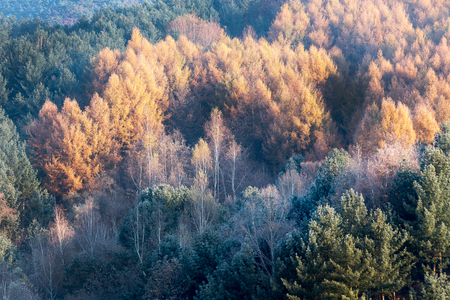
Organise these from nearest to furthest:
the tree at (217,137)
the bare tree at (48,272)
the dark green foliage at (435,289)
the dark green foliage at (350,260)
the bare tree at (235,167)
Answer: the dark green foliage at (435,289)
the dark green foliage at (350,260)
the bare tree at (48,272)
the tree at (217,137)
the bare tree at (235,167)

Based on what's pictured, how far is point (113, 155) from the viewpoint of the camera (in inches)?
1633

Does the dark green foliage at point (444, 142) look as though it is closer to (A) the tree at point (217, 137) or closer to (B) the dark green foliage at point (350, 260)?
(B) the dark green foliage at point (350, 260)

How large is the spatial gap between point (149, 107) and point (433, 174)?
3460 cm

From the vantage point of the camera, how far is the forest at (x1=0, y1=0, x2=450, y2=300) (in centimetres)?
1588

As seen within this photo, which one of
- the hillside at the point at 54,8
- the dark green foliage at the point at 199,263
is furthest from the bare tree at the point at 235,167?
the hillside at the point at 54,8

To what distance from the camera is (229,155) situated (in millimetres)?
39656

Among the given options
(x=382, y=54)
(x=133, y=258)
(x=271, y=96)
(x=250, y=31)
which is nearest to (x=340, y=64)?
(x=382, y=54)

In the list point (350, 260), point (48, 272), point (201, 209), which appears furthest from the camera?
point (201, 209)

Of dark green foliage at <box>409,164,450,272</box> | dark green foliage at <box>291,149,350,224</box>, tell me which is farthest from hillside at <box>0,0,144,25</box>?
dark green foliage at <box>409,164,450,272</box>

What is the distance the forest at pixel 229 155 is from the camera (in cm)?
1588

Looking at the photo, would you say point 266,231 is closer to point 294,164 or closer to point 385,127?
point 294,164

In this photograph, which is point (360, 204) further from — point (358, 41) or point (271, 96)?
point (358, 41)

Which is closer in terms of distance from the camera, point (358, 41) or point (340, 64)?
A: point (340, 64)

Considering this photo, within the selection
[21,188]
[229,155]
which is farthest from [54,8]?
[229,155]
